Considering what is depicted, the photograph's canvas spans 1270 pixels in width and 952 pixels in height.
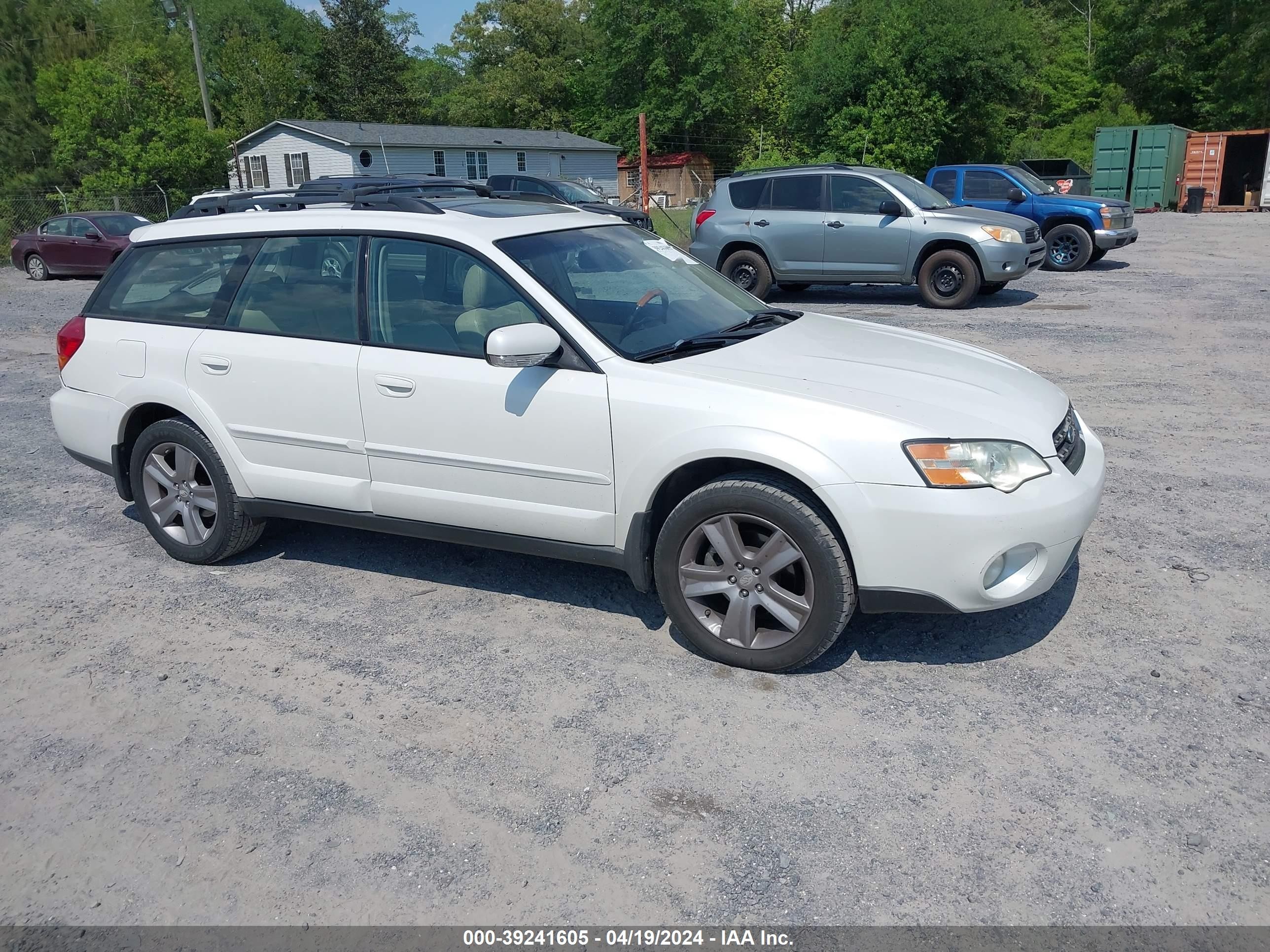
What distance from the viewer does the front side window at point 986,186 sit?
690 inches

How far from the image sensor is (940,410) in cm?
373

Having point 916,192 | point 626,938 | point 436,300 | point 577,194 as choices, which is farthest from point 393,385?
point 577,194

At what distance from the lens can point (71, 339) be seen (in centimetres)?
525

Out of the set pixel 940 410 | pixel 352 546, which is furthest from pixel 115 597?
pixel 940 410

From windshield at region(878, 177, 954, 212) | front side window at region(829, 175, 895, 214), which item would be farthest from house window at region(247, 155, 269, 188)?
windshield at region(878, 177, 954, 212)

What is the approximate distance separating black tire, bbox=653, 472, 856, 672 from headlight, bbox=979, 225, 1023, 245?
10.7 m

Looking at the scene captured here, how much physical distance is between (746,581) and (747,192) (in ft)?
37.7

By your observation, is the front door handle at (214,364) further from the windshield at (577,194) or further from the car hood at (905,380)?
the windshield at (577,194)

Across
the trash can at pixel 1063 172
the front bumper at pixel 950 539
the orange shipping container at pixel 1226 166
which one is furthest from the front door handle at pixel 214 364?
the orange shipping container at pixel 1226 166

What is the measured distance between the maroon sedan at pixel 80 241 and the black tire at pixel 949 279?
1663cm

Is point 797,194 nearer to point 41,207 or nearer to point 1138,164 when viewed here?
point 1138,164

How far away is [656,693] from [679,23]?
6007 cm

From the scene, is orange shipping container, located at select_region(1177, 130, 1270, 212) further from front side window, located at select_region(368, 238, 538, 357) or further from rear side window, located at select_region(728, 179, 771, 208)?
front side window, located at select_region(368, 238, 538, 357)

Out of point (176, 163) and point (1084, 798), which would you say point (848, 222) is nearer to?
point (1084, 798)
